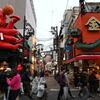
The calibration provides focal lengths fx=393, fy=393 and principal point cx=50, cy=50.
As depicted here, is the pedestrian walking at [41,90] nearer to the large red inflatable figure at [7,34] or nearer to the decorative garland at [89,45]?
the large red inflatable figure at [7,34]

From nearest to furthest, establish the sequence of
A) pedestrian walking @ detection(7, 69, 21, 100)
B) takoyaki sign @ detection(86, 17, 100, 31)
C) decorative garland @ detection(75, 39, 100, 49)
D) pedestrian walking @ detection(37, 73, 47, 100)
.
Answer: pedestrian walking @ detection(7, 69, 21, 100), pedestrian walking @ detection(37, 73, 47, 100), decorative garland @ detection(75, 39, 100, 49), takoyaki sign @ detection(86, 17, 100, 31)

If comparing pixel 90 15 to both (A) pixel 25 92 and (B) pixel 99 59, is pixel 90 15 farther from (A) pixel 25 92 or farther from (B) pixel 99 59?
(A) pixel 25 92

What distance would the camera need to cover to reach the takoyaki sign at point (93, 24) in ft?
106

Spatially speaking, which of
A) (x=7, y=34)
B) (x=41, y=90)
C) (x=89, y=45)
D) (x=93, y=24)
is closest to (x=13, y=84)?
(x=41, y=90)

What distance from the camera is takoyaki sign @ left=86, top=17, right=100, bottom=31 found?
32.2 metres

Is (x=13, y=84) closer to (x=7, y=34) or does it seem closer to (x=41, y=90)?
(x=41, y=90)

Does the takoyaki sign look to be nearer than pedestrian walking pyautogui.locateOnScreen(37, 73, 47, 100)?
No

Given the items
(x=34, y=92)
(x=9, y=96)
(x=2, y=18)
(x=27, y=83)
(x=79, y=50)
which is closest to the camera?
(x=9, y=96)

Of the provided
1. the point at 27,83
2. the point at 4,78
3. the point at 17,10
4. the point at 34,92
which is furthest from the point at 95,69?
the point at 17,10

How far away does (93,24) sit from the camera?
32250mm

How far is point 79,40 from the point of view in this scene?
109 ft

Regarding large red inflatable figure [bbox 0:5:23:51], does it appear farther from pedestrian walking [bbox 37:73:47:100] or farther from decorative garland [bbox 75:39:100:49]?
pedestrian walking [bbox 37:73:47:100]

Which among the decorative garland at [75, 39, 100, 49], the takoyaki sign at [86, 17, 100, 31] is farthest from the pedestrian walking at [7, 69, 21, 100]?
the takoyaki sign at [86, 17, 100, 31]

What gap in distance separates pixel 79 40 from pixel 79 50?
1.13 m
